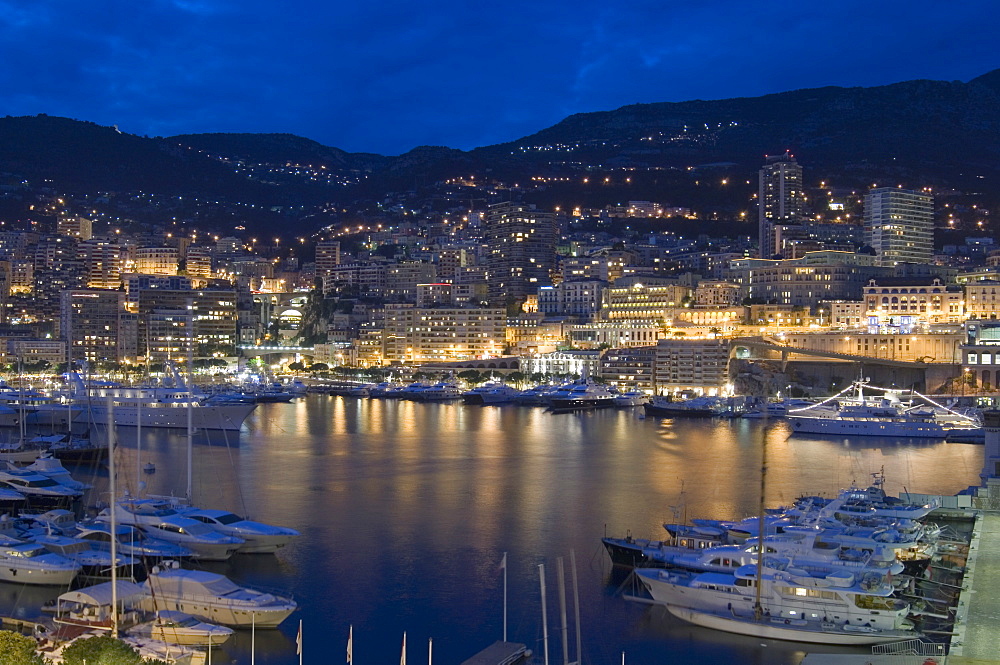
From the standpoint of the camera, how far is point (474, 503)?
1004 inches

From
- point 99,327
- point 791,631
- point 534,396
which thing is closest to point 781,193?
point 534,396

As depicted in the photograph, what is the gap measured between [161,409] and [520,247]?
58.7m

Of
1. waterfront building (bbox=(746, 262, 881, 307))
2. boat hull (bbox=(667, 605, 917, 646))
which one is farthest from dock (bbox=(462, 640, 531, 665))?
waterfront building (bbox=(746, 262, 881, 307))

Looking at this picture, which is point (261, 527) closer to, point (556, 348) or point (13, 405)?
point (13, 405)

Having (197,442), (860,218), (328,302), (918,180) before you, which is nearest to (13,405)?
(197,442)

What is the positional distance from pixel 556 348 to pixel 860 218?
1656 inches

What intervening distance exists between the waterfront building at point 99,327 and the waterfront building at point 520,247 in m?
30.1

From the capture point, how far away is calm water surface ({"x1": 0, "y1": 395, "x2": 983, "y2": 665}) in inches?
603

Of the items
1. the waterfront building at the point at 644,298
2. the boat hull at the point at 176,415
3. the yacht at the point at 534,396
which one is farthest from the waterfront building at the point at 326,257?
the boat hull at the point at 176,415

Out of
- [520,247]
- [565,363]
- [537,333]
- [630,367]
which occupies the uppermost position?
[520,247]

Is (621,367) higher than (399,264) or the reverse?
the reverse

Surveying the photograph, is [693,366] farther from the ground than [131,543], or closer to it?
farther from the ground

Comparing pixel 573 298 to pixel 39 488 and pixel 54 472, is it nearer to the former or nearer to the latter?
pixel 54 472

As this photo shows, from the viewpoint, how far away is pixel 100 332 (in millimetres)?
88875
